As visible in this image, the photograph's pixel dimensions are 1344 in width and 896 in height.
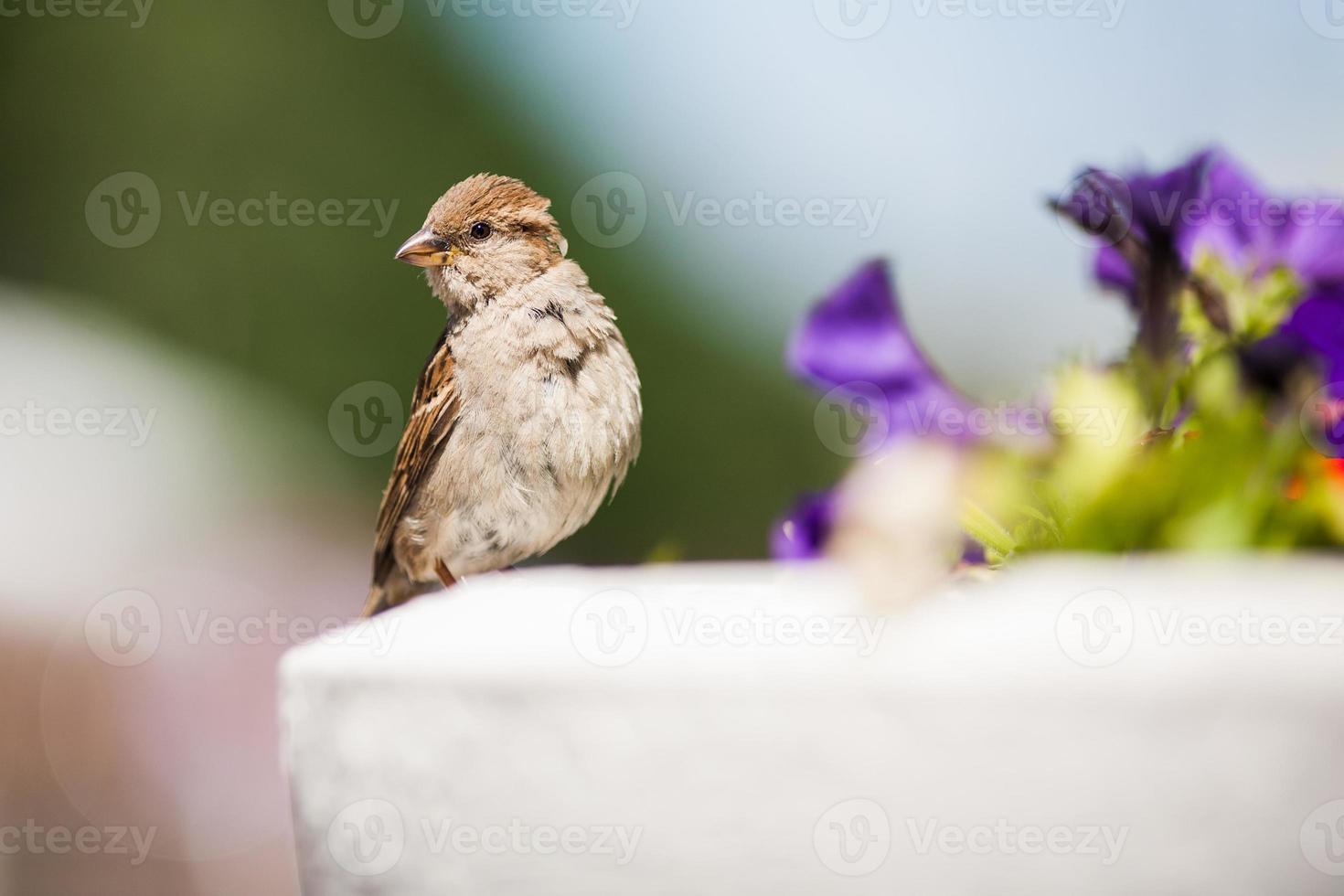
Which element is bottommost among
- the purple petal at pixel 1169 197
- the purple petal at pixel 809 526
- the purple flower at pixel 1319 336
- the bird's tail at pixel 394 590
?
the bird's tail at pixel 394 590

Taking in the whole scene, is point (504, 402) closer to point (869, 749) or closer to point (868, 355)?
point (868, 355)

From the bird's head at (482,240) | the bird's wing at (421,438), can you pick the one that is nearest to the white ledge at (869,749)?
the bird's wing at (421,438)

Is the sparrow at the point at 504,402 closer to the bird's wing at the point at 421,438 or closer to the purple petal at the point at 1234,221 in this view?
the bird's wing at the point at 421,438

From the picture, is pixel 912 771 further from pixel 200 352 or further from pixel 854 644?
pixel 200 352

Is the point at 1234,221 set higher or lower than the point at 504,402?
higher

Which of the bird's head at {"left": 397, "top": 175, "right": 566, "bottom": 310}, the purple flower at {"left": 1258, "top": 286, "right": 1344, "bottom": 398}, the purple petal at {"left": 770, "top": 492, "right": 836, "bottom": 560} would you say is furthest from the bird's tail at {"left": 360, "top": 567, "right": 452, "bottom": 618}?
the purple flower at {"left": 1258, "top": 286, "right": 1344, "bottom": 398}

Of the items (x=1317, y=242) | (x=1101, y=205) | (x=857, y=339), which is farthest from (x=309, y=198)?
(x=1317, y=242)
